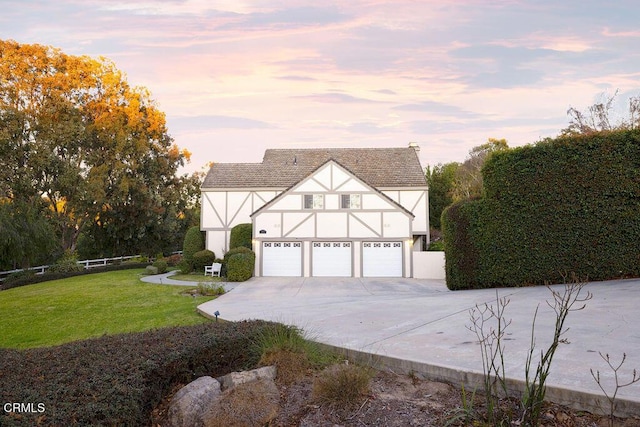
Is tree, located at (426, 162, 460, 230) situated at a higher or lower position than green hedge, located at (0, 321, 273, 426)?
higher

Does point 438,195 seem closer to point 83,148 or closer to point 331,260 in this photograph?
point 331,260

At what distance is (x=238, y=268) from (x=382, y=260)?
7.26 metres

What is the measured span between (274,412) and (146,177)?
3243 centimetres

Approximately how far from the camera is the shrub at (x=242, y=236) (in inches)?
963

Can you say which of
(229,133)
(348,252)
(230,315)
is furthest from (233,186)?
(230,315)

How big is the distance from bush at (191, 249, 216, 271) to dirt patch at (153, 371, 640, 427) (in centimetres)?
2093

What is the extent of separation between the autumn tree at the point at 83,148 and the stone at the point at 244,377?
24.6 metres

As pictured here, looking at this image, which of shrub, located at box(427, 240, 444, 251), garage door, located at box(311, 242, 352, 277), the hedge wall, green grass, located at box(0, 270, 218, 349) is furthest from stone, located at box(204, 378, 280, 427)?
shrub, located at box(427, 240, 444, 251)

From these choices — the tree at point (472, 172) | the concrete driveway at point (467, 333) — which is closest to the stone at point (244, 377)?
the concrete driveway at point (467, 333)

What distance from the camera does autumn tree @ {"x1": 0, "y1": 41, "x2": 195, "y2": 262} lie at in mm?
26547

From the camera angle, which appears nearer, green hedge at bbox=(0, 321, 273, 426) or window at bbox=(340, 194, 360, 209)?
green hedge at bbox=(0, 321, 273, 426)

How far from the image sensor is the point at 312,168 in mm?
28391

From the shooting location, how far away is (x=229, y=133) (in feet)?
69.3

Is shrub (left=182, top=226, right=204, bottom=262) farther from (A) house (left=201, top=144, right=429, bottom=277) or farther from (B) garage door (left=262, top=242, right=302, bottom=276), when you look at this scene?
(B) garage door (left=262, top=242, right=302, bottom=276)
